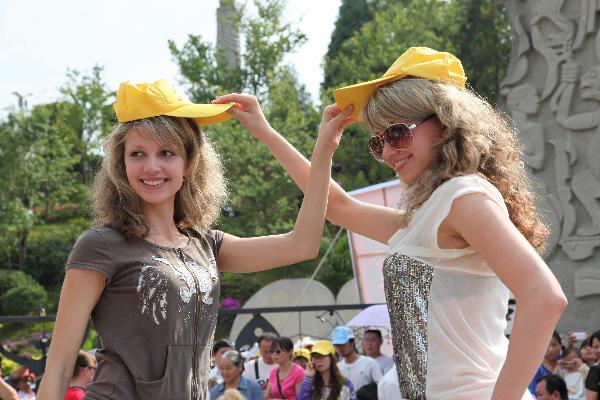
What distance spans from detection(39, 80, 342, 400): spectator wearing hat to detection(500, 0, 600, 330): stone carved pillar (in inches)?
321

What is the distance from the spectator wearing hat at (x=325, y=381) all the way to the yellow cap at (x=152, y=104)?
6.00m

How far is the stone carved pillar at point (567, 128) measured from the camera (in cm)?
1116

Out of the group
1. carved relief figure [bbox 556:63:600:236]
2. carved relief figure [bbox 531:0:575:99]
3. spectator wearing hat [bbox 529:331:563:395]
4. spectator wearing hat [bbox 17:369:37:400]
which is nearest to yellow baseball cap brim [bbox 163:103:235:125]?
spectator wearing hat [bbox 529:331:563:395]

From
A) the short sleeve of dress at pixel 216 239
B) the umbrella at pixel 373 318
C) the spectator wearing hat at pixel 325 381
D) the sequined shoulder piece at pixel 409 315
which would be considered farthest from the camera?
the umbrella at pixel 373 318

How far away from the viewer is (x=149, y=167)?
3.06 m

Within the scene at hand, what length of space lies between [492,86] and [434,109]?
2746 centimetres

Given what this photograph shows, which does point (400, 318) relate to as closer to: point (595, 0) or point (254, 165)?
point (595, 0)

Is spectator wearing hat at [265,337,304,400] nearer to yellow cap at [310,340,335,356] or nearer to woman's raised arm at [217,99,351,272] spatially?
yellow cap at [310,340,335,356]

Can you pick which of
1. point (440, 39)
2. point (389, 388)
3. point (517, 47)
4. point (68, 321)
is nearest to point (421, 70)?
point (68, 321)

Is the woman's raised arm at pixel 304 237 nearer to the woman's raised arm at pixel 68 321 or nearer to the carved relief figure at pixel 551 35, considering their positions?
the woman's raised arm at pixel 68 321

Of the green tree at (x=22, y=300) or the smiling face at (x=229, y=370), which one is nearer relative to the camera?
the smiling face at (x=229, y=370)

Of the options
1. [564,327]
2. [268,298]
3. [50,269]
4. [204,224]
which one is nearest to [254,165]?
[268,298]

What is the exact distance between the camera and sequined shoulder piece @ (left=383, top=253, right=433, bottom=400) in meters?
2.64

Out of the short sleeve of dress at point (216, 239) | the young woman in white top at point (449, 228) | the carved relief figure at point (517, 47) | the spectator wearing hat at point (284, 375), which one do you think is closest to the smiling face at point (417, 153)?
the young woman in white top at point (449, 228)
